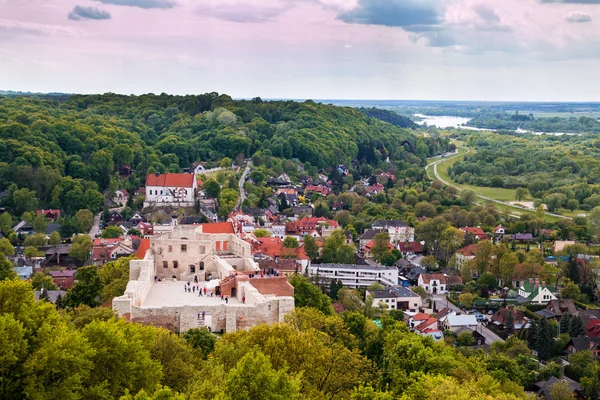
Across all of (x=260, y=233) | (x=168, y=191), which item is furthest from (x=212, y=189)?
(x=260, y=233)

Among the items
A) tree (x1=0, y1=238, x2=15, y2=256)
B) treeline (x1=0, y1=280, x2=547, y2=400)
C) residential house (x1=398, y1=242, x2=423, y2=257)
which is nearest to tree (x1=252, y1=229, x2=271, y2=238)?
residential house (x1=398, y1=242, x2=423, y2=257)

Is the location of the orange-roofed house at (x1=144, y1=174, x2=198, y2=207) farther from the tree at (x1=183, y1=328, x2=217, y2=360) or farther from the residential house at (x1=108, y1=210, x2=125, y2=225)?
the tree at (x1=183, y1=328, x2=217, y2=360)

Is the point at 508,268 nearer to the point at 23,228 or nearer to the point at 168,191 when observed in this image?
the point at 168,191

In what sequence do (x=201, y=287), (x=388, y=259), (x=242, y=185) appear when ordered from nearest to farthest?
(x=201, y=287)
(x=388, y=259)
(x=242, y=185)

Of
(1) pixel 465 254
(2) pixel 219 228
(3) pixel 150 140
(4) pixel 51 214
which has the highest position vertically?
(2) pixel 219 228

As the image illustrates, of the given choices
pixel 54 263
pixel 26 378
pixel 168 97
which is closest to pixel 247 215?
pixel 54 263

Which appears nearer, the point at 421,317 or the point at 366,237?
the point at 421,317
